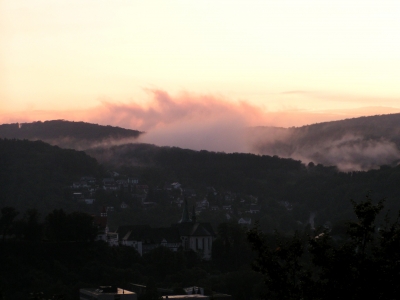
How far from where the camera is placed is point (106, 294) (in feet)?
268

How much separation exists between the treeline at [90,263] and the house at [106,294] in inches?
94.5

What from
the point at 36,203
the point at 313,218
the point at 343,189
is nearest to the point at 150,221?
the point at 36,203

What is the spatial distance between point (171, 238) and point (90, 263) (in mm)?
17574

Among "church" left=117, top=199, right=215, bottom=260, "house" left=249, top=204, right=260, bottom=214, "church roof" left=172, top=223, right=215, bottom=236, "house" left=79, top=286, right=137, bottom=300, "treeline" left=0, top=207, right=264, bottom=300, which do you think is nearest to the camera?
"house" left=79, top=286, right=137, bottom=300

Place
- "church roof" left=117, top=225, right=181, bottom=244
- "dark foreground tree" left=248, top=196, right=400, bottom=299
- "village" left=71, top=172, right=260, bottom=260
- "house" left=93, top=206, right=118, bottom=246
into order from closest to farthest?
"dark foreground tree" left=248, top=196, right=400, bottom=299 < "house" left=93, top=206, right=118, bottom=246 < "village" left=71, top=172, right=260, bottom=260 < "church roof" left=117, top=225, right=181, bottom=244

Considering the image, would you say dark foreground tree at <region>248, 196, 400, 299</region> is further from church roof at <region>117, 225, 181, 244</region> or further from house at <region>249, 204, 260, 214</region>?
house at <region>249, 204, 260, 214</region>

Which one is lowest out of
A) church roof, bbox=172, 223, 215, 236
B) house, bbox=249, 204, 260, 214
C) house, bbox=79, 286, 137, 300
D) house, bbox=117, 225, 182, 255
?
house, bbox=79, 286, 137, 300

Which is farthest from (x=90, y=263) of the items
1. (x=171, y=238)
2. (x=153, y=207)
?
(x=153, y=207)

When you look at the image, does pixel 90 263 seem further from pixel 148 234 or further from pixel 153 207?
pixel 153 207

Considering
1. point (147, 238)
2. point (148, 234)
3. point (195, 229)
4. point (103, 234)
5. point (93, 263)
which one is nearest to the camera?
point (93, 263)

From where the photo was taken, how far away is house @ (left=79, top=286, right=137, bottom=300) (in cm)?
8062

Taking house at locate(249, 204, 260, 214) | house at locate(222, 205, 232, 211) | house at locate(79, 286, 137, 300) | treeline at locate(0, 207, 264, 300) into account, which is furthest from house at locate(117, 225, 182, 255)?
house at locate(222, 205, 232, 211)

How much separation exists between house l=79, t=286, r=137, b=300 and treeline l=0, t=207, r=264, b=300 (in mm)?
2400

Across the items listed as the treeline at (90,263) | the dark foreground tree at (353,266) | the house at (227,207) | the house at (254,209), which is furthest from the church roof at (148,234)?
the dark foreground tree at (353,266)
